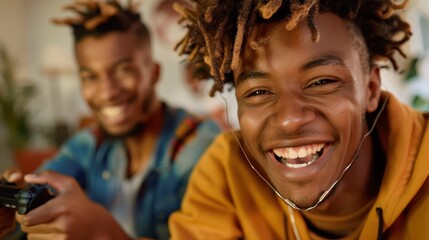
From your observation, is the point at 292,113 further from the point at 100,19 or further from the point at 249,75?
the point at 100,19

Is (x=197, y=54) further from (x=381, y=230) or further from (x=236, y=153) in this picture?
(x=381, y=230)

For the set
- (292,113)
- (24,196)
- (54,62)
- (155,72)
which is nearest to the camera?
(292,113)

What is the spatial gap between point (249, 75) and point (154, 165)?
697mm

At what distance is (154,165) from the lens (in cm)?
146

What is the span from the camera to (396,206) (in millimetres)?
834

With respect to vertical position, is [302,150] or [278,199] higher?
[302,150]

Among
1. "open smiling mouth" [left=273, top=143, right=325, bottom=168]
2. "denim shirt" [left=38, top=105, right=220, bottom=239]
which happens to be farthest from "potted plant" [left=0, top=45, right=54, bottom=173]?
"open smiling mouth" [left=273, top=143, right=325, bottom=168]

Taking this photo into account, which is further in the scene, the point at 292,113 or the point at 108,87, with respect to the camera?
the point at 108,87

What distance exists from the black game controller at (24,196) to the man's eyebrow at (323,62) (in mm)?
583

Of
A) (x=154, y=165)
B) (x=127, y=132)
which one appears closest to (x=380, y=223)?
(x=154, y=165)

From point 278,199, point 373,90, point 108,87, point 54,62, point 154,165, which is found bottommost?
point 54,62

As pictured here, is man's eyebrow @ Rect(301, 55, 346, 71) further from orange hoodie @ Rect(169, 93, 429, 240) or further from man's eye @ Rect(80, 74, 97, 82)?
man's eye @ Rect(80, 74, 97, 82)

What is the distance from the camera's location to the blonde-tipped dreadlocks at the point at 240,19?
31.1 inches

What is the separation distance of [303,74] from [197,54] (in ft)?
0.82
